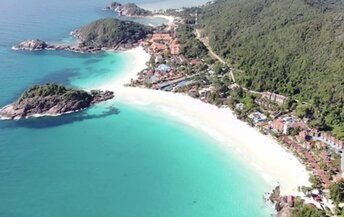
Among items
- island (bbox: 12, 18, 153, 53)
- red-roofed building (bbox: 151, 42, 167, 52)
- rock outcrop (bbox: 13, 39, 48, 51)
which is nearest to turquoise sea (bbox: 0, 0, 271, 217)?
rock outcrop (bbox: 13, 39, 48, 51)

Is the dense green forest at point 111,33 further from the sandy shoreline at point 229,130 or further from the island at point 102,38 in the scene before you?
the sandy shoreline at point 229,130

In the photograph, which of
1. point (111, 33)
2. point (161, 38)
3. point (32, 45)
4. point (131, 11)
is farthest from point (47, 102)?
point (131, 11)

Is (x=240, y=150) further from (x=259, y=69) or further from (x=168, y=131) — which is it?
(x=259, y=69)

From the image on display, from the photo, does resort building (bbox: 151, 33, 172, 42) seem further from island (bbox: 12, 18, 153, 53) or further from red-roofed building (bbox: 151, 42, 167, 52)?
red-roofed building (bbox: 151, 42, 167, 52)

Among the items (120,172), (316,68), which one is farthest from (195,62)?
(120,172)

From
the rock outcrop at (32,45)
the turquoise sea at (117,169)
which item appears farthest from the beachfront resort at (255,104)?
the rock outcrop at (32,45)
